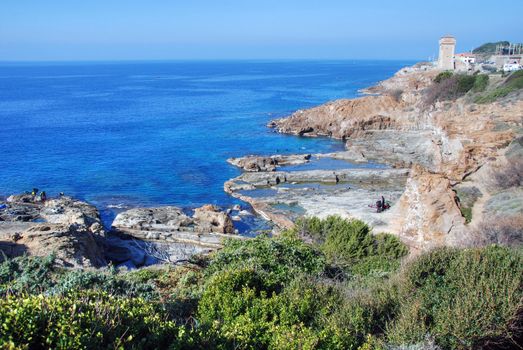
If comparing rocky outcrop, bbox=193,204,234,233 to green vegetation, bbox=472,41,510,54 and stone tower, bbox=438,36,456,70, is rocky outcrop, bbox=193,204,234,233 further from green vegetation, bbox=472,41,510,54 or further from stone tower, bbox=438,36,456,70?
green vegetation, bbox=472,41,510,54

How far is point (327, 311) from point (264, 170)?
3698 centimetres

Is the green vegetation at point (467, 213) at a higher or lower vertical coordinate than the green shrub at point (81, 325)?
lower

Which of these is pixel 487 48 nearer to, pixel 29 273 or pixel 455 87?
pixel 455 87

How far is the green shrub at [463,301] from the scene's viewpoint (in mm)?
7844

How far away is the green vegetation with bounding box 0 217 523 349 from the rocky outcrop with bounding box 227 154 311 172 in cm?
3268

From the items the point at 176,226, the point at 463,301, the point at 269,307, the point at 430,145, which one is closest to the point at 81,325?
the point at 269,307

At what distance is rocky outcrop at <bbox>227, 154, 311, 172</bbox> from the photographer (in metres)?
45.5

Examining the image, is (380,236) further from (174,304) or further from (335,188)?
(335,188)

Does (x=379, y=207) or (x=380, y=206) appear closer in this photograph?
(x=379, y=207)

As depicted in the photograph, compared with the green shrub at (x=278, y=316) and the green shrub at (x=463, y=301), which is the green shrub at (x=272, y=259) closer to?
the green shrub at (x=278, y=316)

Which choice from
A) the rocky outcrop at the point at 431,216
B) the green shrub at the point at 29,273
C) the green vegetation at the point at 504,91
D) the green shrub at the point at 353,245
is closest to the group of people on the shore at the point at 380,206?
the rocky outcrop at the point at 431,216

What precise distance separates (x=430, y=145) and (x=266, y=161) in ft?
56.4

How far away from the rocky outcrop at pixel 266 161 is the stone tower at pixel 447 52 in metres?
64.7

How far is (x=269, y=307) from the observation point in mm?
8078
